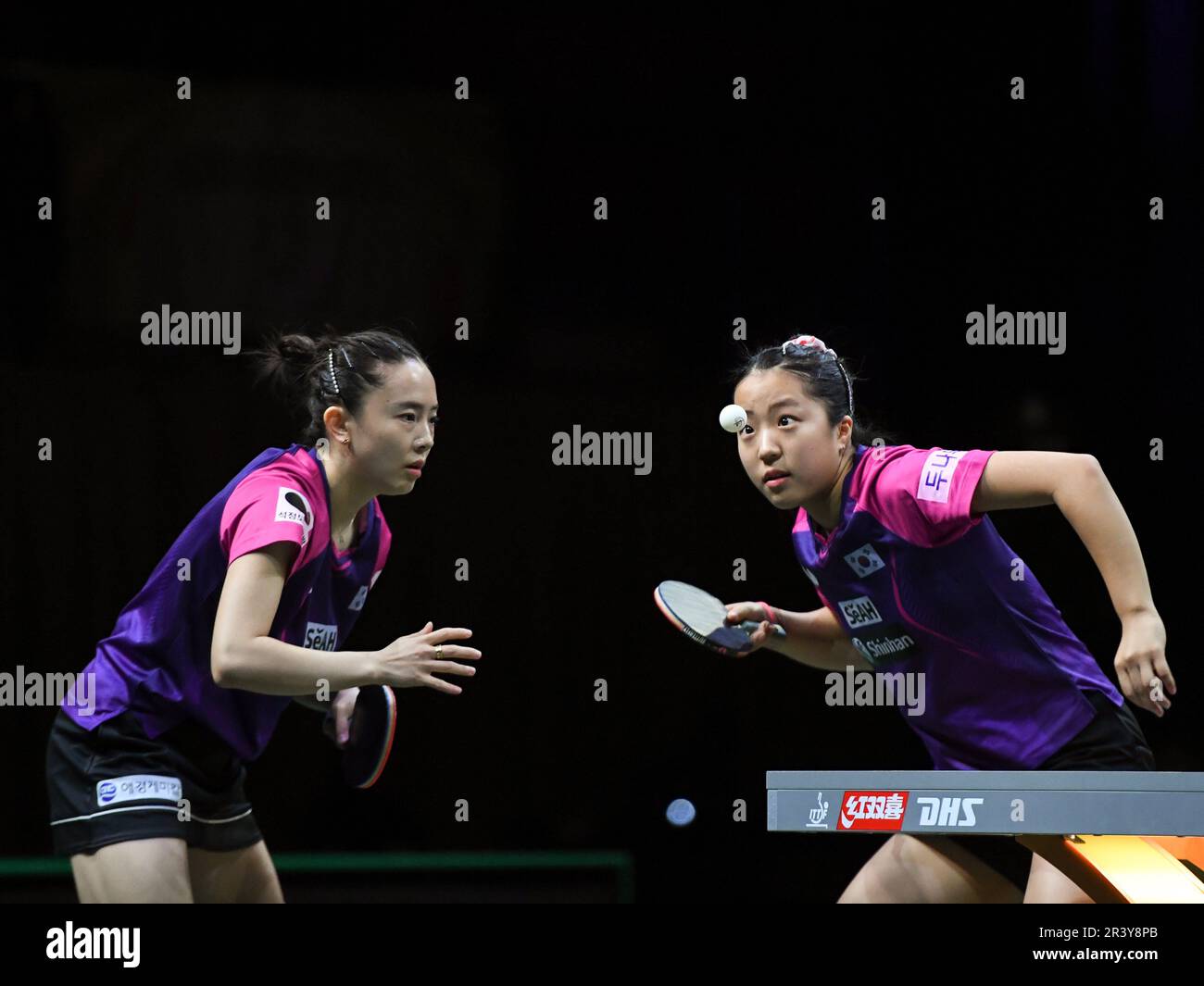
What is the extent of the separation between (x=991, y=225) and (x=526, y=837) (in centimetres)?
249

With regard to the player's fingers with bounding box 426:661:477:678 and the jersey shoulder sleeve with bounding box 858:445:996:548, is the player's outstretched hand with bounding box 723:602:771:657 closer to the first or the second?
the jersey shoulder sleeve with bounding box 858:445:996:548

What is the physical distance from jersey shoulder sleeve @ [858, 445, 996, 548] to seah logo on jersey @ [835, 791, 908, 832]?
94 cm

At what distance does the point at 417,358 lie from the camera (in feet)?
13.8

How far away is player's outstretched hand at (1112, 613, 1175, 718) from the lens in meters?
3.30

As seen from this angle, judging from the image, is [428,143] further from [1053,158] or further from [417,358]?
[1053,158]

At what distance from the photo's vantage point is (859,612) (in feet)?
13.1

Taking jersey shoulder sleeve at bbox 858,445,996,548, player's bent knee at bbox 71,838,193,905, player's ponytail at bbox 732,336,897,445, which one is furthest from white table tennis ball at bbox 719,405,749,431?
player's bent knee at bbox 71,838,193,905

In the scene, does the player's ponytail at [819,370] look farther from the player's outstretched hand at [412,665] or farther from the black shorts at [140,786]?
the black shorts at [140,786]

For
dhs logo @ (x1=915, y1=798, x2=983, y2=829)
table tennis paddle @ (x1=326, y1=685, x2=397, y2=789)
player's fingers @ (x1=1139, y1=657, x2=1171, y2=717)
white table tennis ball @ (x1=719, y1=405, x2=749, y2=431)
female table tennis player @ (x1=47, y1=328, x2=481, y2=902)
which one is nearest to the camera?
dhs logo @ (x1=915, y1=798, x2=983, y2=829)

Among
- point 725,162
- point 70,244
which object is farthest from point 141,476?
point 725,162

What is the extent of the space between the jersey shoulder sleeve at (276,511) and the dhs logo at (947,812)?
5.44 ft

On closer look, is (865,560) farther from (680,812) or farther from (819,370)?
(680,812)

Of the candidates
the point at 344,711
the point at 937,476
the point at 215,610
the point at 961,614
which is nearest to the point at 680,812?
the point at 344,711

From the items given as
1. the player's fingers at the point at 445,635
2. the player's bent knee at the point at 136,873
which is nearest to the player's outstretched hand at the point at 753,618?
the player's fingers at the point at 445,635
